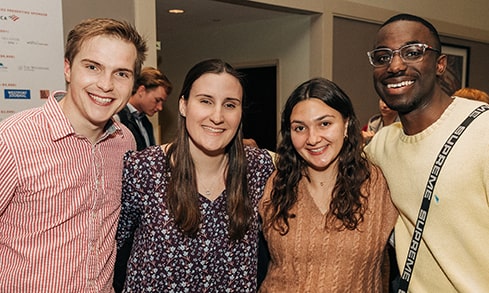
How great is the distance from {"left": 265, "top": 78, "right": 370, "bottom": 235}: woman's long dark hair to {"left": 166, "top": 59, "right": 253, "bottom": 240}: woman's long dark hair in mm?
136

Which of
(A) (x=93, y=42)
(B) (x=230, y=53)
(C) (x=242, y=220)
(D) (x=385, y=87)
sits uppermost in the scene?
(B) (x=230, y=53)

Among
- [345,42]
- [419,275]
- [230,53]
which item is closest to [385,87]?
[419,275]

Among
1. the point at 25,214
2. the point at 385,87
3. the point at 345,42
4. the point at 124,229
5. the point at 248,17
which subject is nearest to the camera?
the point at 25,214

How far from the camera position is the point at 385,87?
69.2 inches

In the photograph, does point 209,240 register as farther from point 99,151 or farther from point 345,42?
point 345,42

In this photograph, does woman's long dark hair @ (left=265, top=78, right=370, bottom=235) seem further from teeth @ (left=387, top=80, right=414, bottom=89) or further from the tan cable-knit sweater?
teeth @ (left=387, top=80, right=414, bottom=89)

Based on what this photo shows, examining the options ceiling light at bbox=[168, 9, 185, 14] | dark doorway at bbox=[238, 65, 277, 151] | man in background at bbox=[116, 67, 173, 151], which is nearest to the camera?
man in background at bbox=[116, 67, 173, 151]

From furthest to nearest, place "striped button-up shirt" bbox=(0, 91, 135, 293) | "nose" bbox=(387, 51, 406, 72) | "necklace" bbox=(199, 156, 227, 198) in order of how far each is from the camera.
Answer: "necklace" bbox=(199, 156, 227, 198) < "nose" bbox=(387, 51, 406, 72) < "striped button-up shirt" bbox=(0, 91, 135, 293)

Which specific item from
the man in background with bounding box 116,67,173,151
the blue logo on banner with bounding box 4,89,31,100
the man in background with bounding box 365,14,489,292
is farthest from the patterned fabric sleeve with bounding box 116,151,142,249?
the man in background with bounding box 116,67,173,151

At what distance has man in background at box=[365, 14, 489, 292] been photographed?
4.97 feet

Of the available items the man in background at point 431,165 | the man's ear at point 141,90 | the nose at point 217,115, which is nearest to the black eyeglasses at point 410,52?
the man in background at point 431,165

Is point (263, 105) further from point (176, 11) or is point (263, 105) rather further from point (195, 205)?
point (195, 205)

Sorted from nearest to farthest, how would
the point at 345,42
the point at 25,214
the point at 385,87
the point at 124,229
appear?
the point at 25,214 → the point at 385,87 → the point at 124,229 → the point at 345,42

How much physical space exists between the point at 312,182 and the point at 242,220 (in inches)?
13.8
